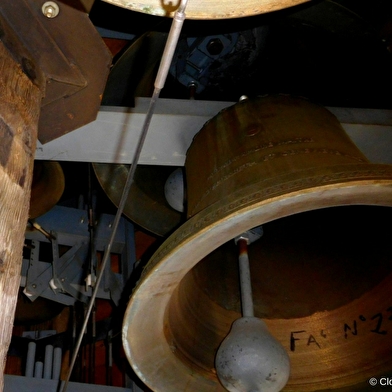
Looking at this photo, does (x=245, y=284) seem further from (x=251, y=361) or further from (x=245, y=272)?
(x=251, y=361)

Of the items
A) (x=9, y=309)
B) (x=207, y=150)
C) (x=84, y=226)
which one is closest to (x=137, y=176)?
(x=84, y=226)

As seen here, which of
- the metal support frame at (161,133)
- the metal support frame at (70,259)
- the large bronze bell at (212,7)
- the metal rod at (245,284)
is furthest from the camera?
the metal support frame at (70,259)

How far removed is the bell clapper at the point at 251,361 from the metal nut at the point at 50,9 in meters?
0.83

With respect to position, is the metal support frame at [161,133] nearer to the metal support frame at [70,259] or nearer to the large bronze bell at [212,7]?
the metal support frame at [70,259]

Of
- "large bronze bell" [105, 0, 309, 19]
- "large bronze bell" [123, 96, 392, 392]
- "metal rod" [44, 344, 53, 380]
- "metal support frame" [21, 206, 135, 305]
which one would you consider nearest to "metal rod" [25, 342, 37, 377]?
"metal rod" [44, 344, 53, 380]

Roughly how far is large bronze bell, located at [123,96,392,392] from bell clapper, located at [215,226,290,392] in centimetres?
14

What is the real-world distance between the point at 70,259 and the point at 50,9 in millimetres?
1424

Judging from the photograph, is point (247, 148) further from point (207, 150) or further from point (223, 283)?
point (223, 283)

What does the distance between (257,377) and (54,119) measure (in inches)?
31.2

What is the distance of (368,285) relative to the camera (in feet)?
5.95

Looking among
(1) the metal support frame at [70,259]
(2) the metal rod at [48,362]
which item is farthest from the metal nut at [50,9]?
(2) the metal rod at [48,362]

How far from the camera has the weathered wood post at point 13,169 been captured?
88 cm

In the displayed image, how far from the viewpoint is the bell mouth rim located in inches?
47.3

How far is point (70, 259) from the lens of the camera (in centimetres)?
260
